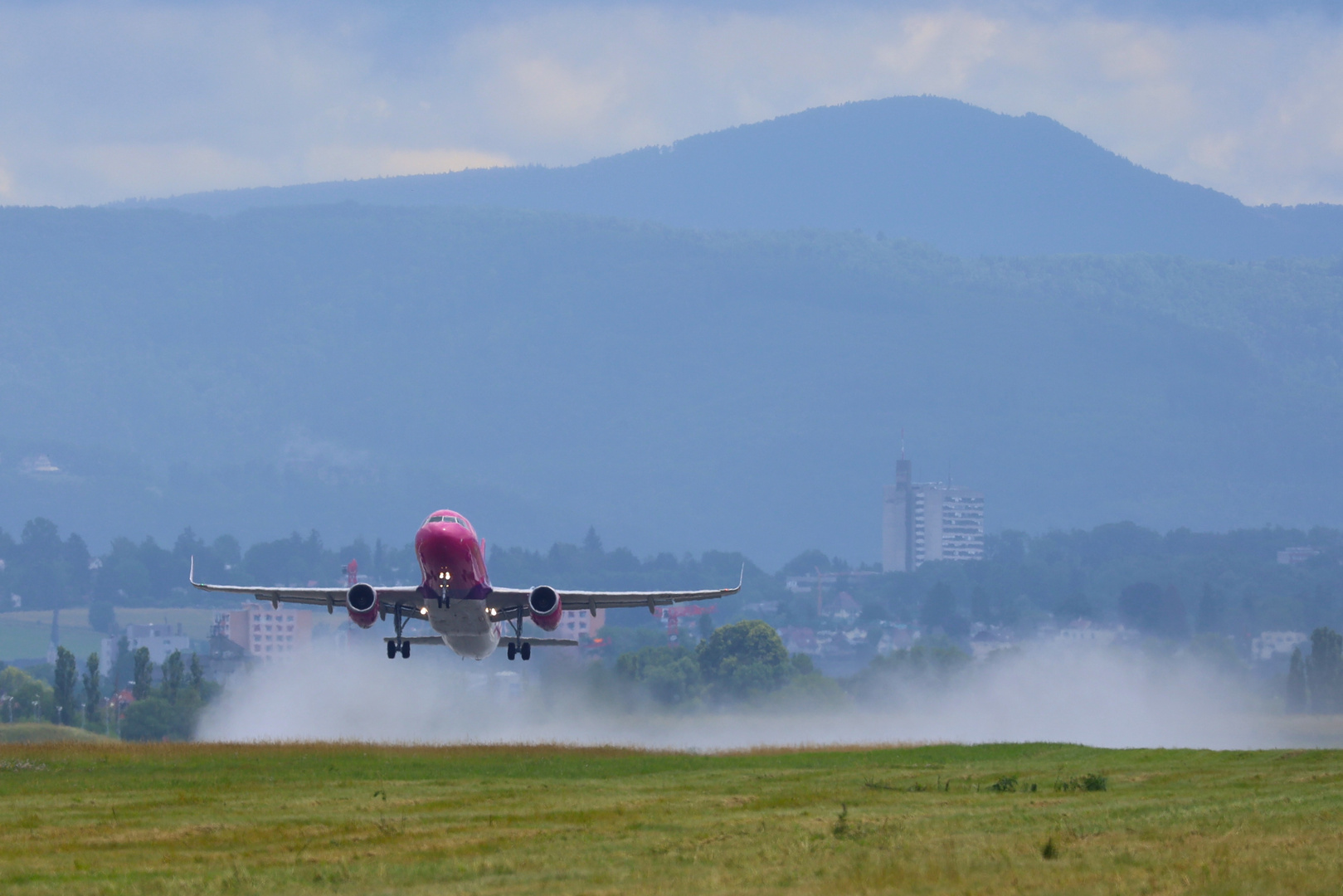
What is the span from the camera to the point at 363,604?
262 feet

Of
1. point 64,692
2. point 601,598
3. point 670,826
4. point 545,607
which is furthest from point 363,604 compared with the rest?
point 64,692

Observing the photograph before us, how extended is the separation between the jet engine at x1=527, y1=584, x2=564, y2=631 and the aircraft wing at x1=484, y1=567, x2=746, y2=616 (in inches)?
66.0

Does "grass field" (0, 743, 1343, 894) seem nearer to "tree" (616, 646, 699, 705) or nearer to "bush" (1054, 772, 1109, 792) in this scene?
"bush" (1054, 772, 1109, 792)

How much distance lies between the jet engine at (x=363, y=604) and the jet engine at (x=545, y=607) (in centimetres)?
719

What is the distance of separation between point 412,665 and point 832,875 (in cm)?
15911

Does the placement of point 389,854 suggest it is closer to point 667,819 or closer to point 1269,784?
point 667,819

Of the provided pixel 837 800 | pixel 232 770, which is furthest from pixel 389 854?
pixel 232 770

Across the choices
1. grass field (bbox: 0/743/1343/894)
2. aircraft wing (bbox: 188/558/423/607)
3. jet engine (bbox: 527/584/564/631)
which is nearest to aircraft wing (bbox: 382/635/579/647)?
aircraft wing (bbox: 188/558/423/607)

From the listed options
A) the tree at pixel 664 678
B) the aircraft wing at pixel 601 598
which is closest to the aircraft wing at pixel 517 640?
the aircraft wing at pixel 601 598

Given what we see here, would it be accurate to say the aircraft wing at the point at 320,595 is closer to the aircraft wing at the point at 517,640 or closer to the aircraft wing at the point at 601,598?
the aircraft wing at the point at 517,640

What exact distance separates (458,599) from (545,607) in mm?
3968

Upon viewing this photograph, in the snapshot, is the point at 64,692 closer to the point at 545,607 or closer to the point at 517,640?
the point at 517,640

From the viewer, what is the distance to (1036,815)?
50969 millimetres

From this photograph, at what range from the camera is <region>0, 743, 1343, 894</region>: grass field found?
128ft
